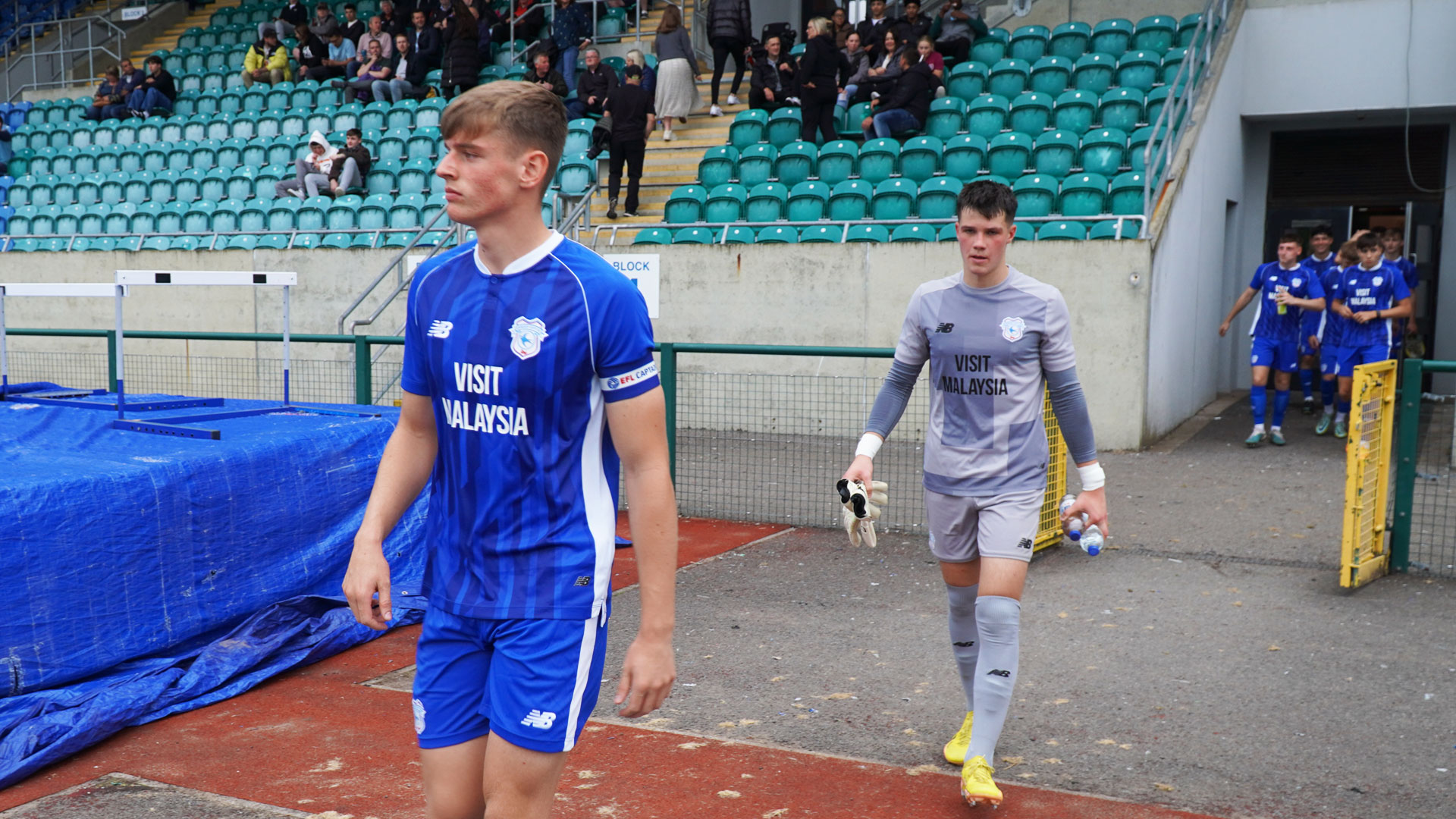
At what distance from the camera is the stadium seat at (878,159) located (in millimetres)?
14438

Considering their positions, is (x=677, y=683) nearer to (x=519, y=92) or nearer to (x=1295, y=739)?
(x=1295, y=739)

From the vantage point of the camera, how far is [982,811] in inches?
153

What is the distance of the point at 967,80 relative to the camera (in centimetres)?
1586

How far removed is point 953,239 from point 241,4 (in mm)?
19754

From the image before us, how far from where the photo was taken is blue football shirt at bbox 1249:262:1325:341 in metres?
12.0

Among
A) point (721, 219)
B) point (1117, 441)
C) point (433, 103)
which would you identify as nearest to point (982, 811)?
point (1117, 441)

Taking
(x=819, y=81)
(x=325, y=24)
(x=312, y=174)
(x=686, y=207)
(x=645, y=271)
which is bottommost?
(x=645, y=271)

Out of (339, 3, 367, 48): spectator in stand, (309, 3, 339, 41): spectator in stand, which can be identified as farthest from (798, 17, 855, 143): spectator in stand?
(309, 3, 339, 41): spectator in stand

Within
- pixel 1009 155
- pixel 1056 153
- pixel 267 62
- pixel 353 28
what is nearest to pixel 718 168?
pixel 1009 155

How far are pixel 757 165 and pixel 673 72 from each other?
7.95ft

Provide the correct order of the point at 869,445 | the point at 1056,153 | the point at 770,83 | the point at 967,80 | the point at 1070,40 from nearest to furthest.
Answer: the point at 869,445, the point at 1056,153, the point at 967,80, the point at 1070,40, the point at 770,83

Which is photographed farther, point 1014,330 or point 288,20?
point 288,20

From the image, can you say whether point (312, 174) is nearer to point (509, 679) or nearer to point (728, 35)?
point (728, 35)

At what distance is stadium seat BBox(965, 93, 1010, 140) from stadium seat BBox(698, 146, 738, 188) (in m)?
2.98
